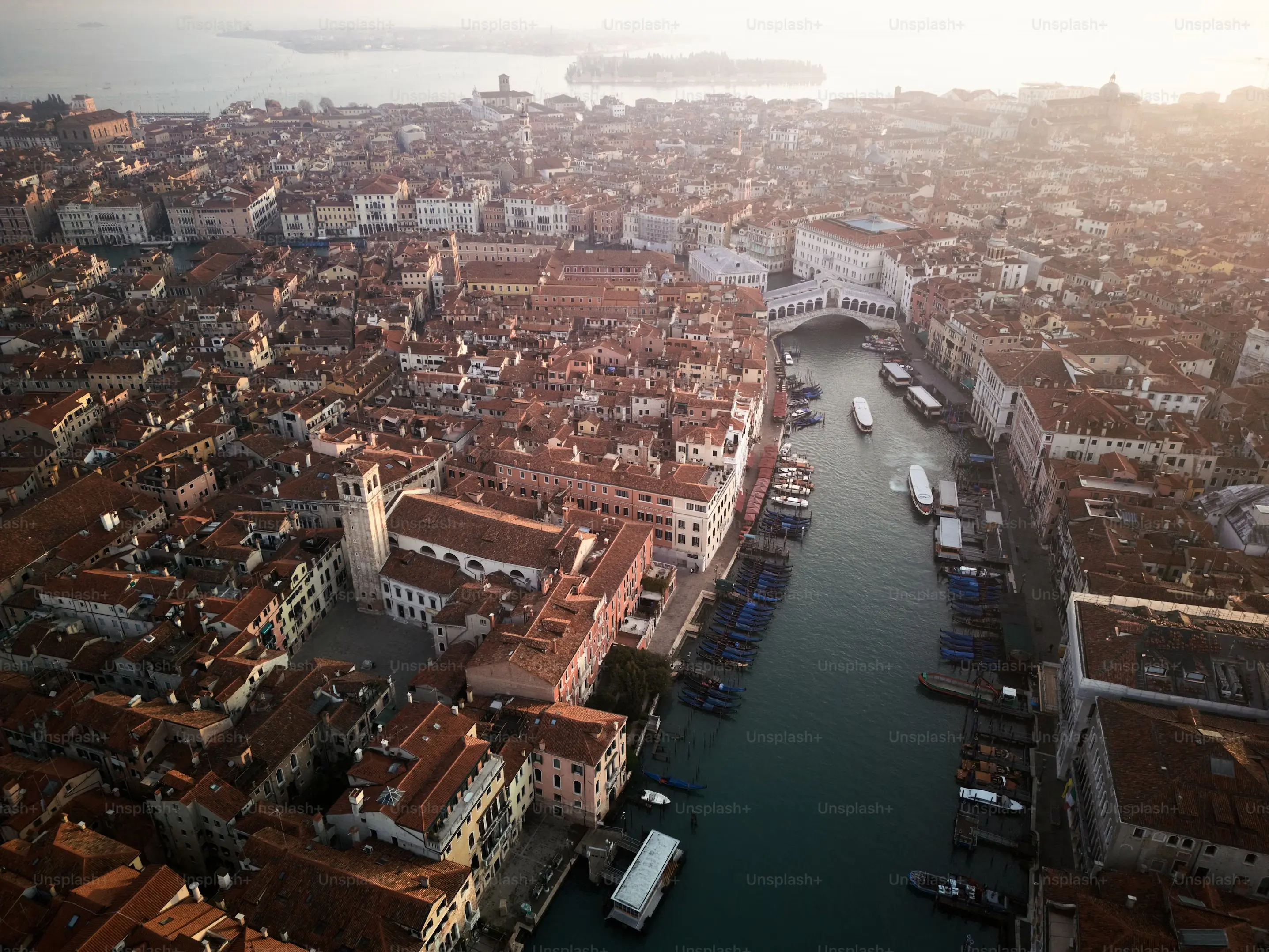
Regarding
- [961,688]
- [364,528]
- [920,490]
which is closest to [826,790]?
[961,688]

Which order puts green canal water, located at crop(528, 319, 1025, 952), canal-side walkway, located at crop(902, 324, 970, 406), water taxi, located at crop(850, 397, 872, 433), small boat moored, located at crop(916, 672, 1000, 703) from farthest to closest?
canal-side walkway, located at crop(902, 324, 970, 406) → water taxi, located at crop(850, 397, 872, 433) → small boat moored, located at crop(916, 672, 1000, 703) → green canal water, located at crop(528, 319, 1025, 952)

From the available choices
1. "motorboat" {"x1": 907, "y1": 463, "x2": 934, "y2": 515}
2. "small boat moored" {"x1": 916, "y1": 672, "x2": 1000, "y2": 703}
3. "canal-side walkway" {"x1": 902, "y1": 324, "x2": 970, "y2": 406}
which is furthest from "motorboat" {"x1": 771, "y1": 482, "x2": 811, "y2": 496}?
"canal-side walkway" {"x1": 902, "y1": 324, "x2": 970, "y2": 406}

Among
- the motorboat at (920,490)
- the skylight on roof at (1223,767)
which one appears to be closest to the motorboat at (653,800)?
the skylight on roof at (1223,767)

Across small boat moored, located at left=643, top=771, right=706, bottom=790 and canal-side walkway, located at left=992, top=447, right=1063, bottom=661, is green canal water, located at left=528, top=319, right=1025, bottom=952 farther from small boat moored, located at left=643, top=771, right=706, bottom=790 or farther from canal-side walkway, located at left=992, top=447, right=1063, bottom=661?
canal-side walkway, located at left=992, top=447, right=1063, bottom=661

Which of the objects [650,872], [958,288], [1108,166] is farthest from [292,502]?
[1108,166]

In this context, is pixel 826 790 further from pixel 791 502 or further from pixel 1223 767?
pixel 791 502

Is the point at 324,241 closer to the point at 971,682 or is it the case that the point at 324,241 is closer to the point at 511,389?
the point at 511,389
